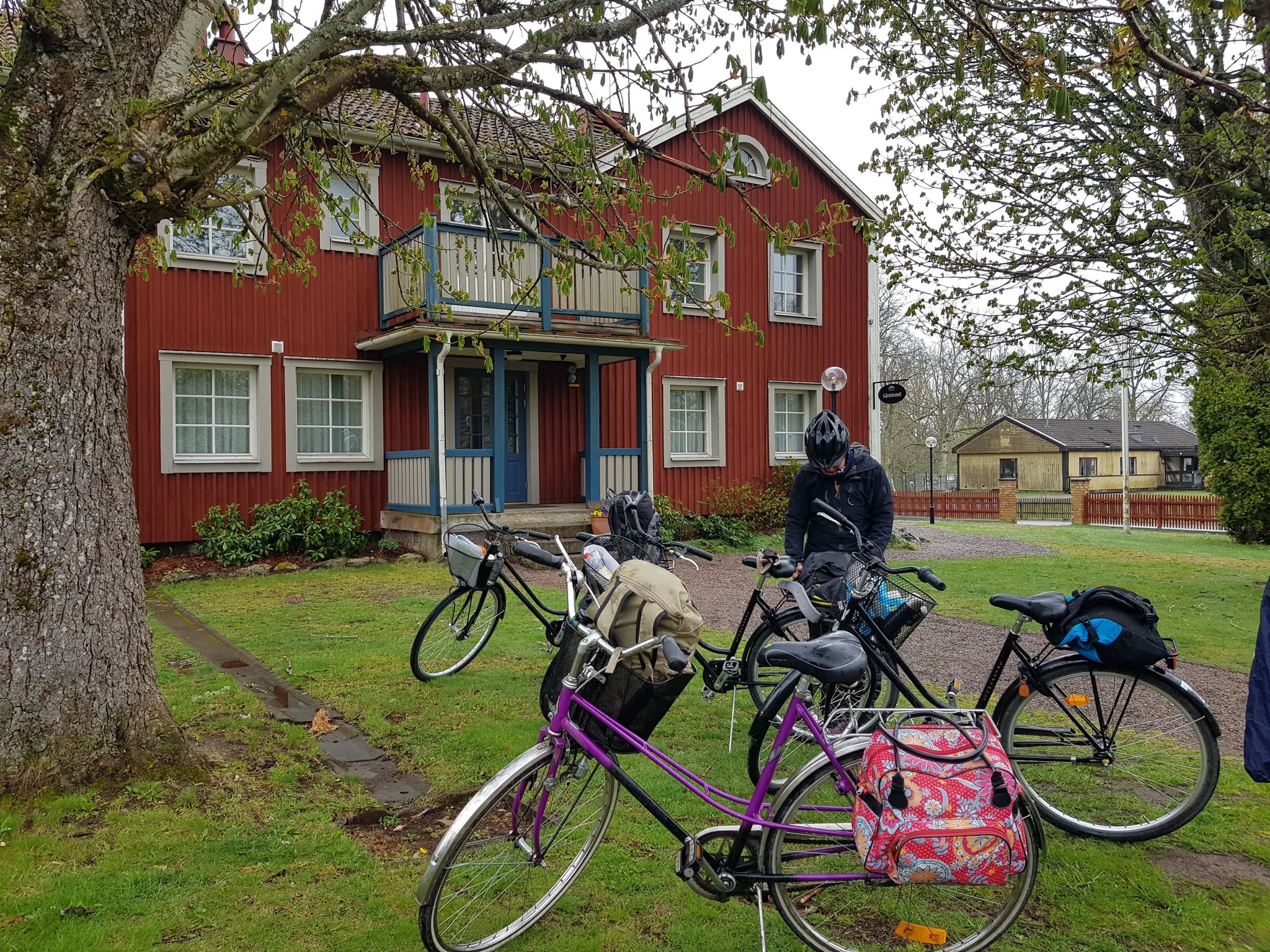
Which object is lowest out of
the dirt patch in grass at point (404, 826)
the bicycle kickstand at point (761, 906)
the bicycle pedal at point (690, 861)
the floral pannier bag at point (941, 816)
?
the dirt patch in grass at point (404, 826)

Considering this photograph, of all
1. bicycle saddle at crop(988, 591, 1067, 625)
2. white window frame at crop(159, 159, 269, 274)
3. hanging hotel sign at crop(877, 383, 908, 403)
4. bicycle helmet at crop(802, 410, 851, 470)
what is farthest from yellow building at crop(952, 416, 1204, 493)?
bicycle saddle at crop(988, 591, 1067, 625)

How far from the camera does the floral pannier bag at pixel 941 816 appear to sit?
2486 mm

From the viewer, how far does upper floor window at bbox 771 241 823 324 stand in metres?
17.9

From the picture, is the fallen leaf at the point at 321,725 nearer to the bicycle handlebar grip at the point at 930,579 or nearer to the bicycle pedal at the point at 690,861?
the bicycle pedal at the point at 690,861

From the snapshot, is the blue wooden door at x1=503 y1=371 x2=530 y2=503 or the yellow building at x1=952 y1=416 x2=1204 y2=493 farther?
the yellow building at x1=952 y1=416 x2=1204 y2=493

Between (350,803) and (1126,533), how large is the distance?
25.9 meters

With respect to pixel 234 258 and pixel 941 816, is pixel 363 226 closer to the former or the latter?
pixel 234 258

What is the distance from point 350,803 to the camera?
4.07 metres

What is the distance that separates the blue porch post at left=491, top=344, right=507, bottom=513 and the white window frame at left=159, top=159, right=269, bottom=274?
11.4 feet

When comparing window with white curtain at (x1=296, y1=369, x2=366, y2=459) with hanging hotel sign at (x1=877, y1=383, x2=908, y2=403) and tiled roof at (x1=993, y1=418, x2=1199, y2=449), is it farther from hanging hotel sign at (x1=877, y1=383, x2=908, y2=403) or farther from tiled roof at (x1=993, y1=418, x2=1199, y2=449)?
tiled roof at (x1=993, y1=418, x2=1199, y2=449)

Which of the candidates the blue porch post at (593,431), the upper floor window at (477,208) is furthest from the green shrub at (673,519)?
the upper floor window at (477,208)

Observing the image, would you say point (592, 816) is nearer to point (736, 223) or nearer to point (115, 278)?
point (115, 278)

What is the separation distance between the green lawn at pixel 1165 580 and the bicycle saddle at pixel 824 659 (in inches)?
233

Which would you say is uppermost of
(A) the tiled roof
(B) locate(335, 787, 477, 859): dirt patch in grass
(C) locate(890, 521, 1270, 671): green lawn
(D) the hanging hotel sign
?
(A) the tiled roof
